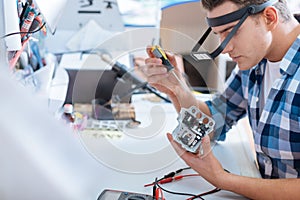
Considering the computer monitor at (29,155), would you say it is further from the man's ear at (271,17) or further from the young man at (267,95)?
the man's ear at (271,17)

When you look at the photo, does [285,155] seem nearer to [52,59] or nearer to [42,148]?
[42,148]

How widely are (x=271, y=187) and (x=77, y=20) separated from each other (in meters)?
1.63

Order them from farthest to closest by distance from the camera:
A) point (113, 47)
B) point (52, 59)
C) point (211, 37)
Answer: point (52, 59)
point (113, 47)
point (211, 37)

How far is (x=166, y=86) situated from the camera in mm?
1191

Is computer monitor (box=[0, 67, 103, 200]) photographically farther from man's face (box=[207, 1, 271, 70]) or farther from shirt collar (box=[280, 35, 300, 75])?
shirt collar (box=[280, 35, 300, 75])

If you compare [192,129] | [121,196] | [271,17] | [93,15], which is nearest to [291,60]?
[271,17]

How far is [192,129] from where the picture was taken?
0.96m

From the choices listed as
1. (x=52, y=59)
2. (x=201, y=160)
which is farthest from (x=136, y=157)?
(x=52, y=59)

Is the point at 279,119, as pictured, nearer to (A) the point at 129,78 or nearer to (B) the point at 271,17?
(B) the point at 271,17

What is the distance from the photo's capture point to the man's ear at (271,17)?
0.91 m

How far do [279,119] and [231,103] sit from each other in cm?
34

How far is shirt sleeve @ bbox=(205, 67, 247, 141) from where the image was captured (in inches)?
48.8

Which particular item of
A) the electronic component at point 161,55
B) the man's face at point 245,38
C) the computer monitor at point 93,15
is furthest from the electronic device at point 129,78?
the computer monitor at point 93,15

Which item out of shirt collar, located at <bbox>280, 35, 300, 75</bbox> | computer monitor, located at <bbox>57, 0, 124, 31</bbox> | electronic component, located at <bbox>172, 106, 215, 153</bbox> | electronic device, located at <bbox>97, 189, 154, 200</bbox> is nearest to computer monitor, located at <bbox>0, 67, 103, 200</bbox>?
electronic device, located at <bbox>97, 189, 154, 200</bbox>
